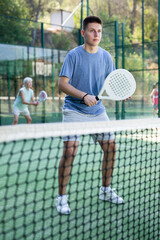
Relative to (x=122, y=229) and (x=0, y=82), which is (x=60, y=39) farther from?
(x=122, y=229)

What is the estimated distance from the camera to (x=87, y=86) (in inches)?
118

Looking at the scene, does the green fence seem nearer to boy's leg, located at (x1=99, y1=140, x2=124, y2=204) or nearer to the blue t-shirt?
the blue t-shirt

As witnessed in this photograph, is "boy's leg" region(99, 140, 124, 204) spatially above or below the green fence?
below

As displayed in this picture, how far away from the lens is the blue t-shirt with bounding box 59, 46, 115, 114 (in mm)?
2936

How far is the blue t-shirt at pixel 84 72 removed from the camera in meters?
2.94

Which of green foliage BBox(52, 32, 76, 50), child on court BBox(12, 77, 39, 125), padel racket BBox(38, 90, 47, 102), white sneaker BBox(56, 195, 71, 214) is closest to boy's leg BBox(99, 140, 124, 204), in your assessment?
white sneaker BBox(56, 195, 71, 214)

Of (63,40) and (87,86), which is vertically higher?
(63,40)

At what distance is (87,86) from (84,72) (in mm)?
122

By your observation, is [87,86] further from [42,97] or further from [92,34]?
[42,97]

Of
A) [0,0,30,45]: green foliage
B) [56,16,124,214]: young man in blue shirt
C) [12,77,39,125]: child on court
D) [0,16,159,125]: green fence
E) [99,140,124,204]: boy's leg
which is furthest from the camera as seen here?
[0,0,30,45]: green foliage

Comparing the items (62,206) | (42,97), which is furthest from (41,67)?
(62,206)

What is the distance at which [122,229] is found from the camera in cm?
235

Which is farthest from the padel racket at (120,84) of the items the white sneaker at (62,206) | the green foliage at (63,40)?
the green foliage at (63,40)

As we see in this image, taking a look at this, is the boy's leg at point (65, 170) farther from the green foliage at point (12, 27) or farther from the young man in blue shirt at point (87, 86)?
the green foliage at point (12, 27)
